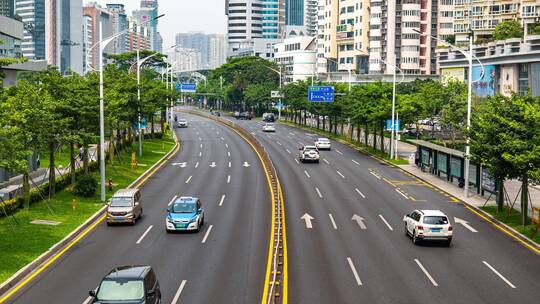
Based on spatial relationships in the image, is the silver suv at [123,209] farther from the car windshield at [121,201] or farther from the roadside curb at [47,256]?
the roadside curb at [47,256]

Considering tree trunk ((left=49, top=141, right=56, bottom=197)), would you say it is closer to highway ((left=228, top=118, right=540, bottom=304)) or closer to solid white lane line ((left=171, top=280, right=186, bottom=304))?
highway ((left=228, top=118, right=540, bottom=304))

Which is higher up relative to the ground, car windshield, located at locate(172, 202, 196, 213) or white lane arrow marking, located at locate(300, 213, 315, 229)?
car windshield, located at locate(172, 202, 196, 213)

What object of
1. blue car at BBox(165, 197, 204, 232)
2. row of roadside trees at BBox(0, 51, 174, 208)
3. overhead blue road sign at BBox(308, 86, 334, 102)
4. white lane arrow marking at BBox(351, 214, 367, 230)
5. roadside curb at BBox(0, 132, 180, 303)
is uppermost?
overhead blue road sign at BBox(308, 86, 334, 102)

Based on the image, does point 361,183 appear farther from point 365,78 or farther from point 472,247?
point 365,78

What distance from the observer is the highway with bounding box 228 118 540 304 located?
25.8 meters

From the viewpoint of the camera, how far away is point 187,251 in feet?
107

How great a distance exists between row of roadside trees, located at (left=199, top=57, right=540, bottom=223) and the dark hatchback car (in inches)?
812

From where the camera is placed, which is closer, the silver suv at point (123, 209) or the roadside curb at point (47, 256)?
the roadside curb at point (47, 256)

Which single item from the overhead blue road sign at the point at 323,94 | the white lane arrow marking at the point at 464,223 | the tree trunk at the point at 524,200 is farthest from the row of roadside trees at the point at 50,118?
the overhead blue road sign at the point at 323,94

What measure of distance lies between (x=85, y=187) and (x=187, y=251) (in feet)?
57.6

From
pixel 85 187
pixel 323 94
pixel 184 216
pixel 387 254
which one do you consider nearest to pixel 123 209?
pixel 184 216

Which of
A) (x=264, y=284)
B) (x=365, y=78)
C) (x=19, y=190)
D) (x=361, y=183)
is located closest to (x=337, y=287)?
(x=264, y=284)

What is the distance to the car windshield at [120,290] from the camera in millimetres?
21031

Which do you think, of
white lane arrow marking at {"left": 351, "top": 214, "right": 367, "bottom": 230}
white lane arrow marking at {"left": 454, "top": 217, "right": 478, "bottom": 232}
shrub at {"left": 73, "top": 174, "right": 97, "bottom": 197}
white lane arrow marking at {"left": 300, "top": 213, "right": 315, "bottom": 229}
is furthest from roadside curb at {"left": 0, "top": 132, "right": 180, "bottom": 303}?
white lane arrow marking at {"left": 454, "top": 217, "right": 478, "bottom": 232}
